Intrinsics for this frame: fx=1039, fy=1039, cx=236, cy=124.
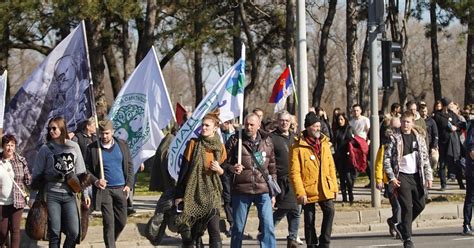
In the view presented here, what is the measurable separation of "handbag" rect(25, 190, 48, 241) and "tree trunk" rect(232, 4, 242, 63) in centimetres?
1975

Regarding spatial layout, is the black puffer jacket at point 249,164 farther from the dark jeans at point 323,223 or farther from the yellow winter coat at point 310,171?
the dark jeans at point 323,223

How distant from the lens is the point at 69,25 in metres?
25.3

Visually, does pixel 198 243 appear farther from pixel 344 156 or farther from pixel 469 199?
pixel 344 156

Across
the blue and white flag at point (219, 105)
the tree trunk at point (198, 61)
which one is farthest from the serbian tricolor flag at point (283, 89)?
the tree trunk at point (198, 61)

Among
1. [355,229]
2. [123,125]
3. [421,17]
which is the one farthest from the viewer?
[421,17]

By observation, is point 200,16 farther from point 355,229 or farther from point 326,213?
point 326,213

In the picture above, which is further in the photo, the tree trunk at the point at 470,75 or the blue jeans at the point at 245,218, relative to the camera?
the tree trunk at the point at 470,75

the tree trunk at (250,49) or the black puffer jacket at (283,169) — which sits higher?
the tree trunk at (250,49)

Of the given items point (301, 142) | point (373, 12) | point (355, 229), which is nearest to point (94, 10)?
point (373, 12)

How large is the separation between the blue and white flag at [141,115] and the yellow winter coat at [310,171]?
9.74 feet

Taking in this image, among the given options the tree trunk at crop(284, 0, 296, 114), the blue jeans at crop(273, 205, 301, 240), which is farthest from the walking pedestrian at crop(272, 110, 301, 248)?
the tree trunk at crop(284, 0, 296, 114)

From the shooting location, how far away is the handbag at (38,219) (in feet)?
37.3

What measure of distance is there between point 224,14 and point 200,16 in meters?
4.29

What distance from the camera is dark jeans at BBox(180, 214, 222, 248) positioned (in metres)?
11.4
